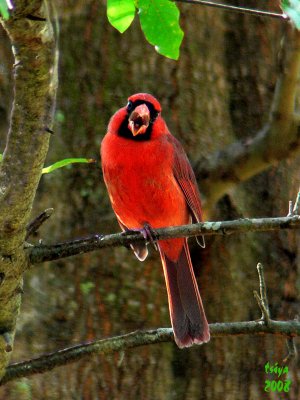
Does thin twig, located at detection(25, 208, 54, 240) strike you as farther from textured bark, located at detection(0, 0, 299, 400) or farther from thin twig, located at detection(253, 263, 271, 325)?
textured bark, located at detection(0, 0, 299, 400)

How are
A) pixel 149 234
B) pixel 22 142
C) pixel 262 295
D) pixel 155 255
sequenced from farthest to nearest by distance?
pixel 155 255
pixel 149 234
pixel 262 295
pixel 22 142

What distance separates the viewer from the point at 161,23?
1729 millimetres

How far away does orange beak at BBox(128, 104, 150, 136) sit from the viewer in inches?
128

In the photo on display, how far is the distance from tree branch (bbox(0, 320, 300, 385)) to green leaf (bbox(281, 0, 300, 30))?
121cm

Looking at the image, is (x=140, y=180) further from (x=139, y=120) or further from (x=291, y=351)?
(x=291, y=351)

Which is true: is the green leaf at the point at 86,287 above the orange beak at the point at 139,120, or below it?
below

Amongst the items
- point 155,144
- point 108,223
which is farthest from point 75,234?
point 155,144

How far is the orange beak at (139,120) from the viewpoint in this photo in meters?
3.26

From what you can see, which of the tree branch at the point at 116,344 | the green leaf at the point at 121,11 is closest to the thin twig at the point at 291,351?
the tree branch at the point at 116,344

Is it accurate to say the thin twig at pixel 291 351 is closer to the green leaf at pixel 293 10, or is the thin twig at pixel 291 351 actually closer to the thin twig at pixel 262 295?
the thin twig at pixel 262 295

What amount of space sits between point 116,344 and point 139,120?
124cm

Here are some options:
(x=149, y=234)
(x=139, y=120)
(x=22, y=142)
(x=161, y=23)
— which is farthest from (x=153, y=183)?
(x=161, y=23)

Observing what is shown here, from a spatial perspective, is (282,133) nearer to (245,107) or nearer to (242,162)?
(242,162)

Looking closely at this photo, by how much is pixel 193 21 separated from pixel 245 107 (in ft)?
1.64
